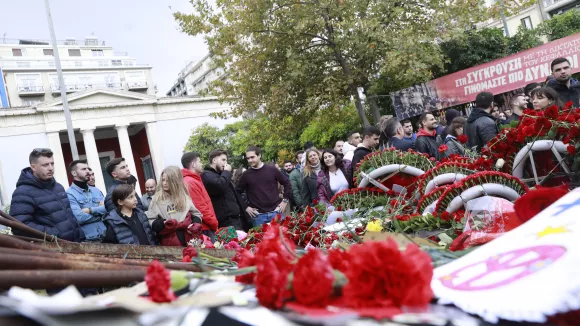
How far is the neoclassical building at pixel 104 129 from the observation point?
33.2 metres

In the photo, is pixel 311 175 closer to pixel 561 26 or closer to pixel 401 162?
pixel 401 162

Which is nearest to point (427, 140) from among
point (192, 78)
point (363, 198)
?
point (363, 198)

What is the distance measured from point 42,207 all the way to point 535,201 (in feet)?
13.1

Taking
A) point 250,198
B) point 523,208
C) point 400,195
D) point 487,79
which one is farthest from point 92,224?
point 487,79

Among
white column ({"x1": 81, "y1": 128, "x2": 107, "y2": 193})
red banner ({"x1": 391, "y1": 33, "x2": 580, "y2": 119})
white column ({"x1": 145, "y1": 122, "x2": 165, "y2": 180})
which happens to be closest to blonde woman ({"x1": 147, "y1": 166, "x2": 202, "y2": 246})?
red banner ({"x1": 391, "y1": 33, "x2": 580, "y2": 119})

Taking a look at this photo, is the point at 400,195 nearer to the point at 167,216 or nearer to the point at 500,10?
the point at 167,216

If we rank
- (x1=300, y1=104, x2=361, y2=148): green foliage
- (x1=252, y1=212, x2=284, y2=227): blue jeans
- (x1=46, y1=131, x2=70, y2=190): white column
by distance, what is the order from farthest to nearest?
1. (x1=46, y1=131, x2=70, y2=190): white column
2. (x1=300, y1=104, x2=361, y2=148): green foliage
3. (x1=252, y1=212, x2=284, y2=227): blue jeans

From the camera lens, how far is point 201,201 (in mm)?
5191

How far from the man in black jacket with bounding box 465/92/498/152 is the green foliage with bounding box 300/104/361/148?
33.3 feet

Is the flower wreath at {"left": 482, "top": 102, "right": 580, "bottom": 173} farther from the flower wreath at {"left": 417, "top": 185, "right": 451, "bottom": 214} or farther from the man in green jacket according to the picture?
the man in green jacket

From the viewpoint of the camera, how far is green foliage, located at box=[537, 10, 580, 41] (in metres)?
27.5

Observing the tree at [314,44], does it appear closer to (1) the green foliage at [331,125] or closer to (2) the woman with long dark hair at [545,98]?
(1) the green foliage at [331,125]

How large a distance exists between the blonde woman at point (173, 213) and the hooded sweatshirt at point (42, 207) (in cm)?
73

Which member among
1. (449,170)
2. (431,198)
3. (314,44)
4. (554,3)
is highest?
(554,3)
